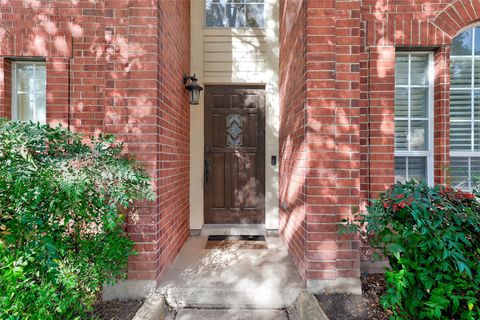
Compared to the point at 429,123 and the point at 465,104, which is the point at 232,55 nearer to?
the point at 429,123

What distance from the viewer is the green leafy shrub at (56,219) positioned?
156cm

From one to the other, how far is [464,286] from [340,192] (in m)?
0.99

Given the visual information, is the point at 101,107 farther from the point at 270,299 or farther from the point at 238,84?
the point at 270,299

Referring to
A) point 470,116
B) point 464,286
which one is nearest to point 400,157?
point 470,116

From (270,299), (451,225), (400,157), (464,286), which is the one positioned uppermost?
(400,157)

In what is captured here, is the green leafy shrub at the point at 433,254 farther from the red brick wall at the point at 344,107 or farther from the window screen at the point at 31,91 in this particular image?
the window screen at the point at 31,91

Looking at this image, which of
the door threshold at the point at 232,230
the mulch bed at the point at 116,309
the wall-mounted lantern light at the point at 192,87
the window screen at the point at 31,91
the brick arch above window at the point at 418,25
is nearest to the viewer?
the mulch bed at the point at 116,309

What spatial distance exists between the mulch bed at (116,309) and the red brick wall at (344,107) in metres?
1.46

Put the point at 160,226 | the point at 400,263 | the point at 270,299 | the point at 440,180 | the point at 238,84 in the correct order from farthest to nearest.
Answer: the point at 238,84
the point at 440,180
the point at 160,226
the point at 270,299
the point at 400,263

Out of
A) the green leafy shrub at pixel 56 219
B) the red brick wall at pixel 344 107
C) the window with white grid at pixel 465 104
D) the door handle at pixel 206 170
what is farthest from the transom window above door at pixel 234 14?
the green leafy shrub at pixel 56 219

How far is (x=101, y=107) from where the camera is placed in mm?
2996

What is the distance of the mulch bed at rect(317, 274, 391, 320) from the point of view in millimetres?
2035

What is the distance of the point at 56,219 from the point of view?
1.77m

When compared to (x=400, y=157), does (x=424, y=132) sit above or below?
above
